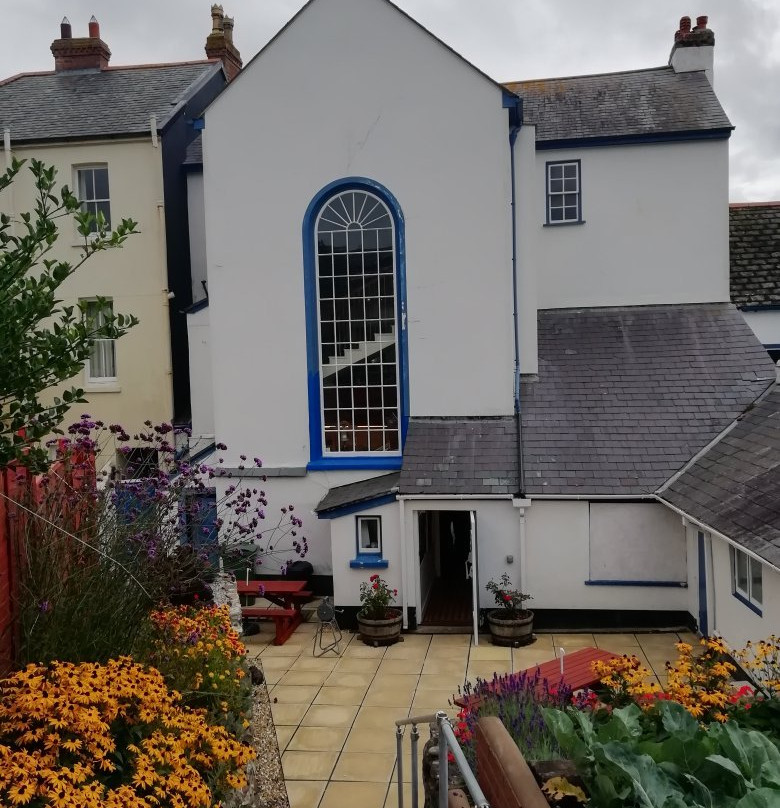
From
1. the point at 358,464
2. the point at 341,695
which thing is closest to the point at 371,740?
the point at 341,695

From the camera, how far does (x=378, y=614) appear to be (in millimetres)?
12852

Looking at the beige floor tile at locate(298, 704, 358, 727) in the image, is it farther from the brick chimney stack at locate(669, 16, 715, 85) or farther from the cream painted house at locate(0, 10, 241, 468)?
the brick chimney stack at locate(669, 16, 715, 85)

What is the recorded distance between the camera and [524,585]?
13156 mm

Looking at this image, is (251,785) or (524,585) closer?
(251,785)

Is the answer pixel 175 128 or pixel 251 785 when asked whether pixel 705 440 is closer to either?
pixel 251 785

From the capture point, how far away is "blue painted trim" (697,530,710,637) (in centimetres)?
1195

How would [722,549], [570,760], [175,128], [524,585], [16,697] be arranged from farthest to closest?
[175,128]
[524,585]
[722,549]
[16,697]
[570,760]

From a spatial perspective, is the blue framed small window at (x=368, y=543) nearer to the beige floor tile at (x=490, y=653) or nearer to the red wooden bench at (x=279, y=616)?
the red wooden bench at (x=279, y=616)

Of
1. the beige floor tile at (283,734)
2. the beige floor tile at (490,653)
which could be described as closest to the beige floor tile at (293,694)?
the beige floor tile at (283,734)

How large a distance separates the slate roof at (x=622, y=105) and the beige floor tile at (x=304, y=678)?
12349mm

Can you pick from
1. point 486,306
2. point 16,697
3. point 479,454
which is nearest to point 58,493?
point 16,697

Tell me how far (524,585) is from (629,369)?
184 inches

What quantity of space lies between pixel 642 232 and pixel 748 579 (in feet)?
30.3

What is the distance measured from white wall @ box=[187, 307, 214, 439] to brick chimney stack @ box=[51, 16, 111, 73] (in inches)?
360
